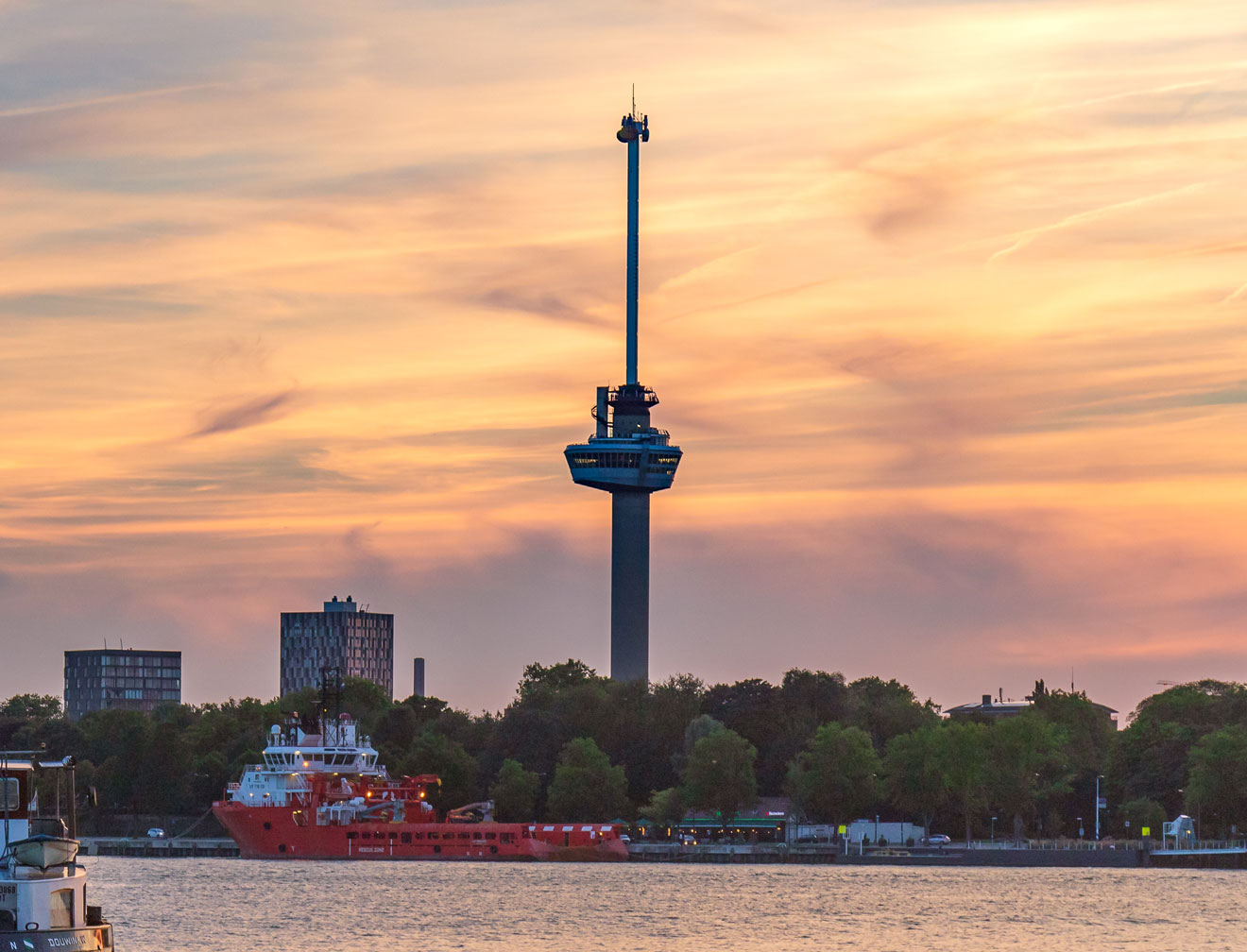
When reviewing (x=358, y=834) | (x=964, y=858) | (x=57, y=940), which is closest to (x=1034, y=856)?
(x=964, y=858)

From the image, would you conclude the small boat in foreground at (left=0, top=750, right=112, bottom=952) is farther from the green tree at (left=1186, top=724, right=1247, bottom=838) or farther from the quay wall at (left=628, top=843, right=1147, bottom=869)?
the green tree at (left=1186, top=724, right=1247, bottom=838)

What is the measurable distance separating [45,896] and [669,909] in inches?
2463

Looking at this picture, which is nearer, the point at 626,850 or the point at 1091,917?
the point at 1091,917

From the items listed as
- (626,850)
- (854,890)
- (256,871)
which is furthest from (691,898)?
(626,850)

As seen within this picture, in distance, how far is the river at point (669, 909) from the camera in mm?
102000

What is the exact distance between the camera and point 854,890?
471ft

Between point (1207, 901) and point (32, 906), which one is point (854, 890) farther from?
point (32, 906)

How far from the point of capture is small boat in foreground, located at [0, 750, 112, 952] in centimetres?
6544

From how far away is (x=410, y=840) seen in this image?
19800 centimetres

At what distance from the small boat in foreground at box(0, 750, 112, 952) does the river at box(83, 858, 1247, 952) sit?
28.2 meters

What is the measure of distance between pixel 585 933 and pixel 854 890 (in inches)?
1658

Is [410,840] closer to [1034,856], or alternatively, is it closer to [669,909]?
[1034,856]

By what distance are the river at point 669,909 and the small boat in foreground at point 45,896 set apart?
28.2m

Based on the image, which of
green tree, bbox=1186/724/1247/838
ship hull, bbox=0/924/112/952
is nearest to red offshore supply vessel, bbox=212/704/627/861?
green tree, bbox=1186/724/1247/838
